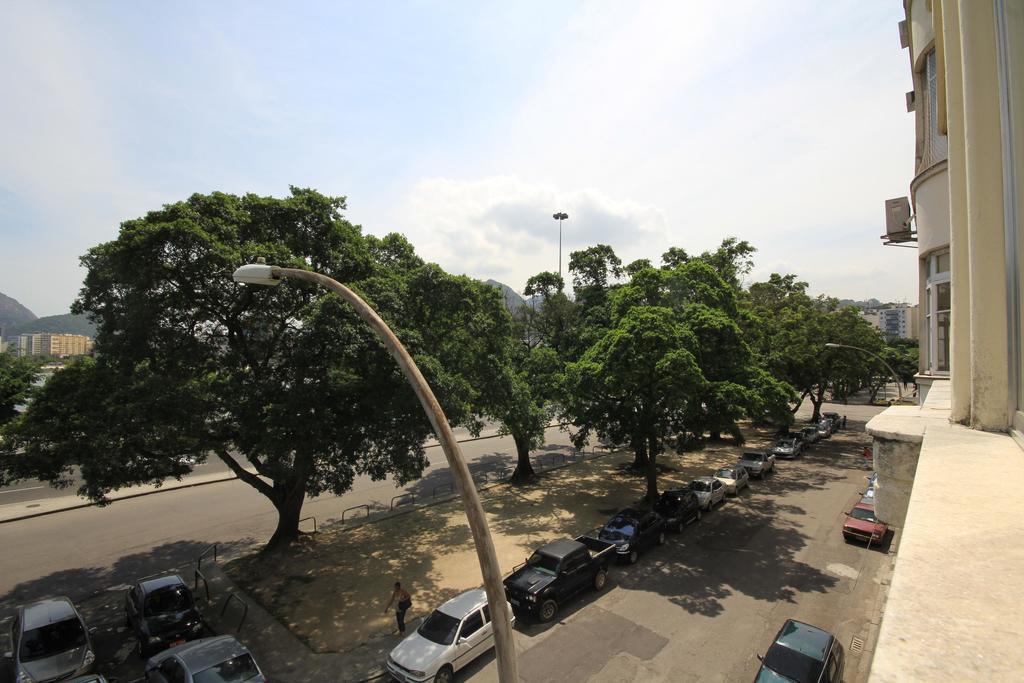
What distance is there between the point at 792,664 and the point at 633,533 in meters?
7.10

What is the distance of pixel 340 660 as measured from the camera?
10977 mm

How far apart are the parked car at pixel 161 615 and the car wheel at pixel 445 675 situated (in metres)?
6.58

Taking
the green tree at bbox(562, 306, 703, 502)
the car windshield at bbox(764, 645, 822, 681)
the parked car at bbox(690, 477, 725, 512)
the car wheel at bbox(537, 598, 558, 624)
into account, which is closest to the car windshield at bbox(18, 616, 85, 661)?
the car wheel at bbox(537, 598, 558, 624)

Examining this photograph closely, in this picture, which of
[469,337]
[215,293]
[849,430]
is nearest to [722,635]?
[469,337]

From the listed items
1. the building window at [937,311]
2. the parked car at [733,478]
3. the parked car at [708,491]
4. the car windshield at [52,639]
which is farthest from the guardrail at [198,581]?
the parked car at [733,478]

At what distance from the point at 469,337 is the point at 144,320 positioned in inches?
367

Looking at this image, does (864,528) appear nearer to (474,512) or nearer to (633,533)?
(633,533)

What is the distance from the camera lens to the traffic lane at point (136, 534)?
15305 mm

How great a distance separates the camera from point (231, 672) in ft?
31.1

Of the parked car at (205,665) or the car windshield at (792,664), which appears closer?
the car windshield at (792,664)

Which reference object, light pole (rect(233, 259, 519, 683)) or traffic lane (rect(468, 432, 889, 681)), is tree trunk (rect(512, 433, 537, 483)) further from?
light pole (rect(233, 259, 519, 683))

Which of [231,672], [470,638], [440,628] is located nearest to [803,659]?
[470,638]

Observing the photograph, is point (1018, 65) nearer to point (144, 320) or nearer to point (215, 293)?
point (215, 293)

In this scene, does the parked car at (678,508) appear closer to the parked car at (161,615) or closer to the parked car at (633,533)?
the parked car at (633,533)
